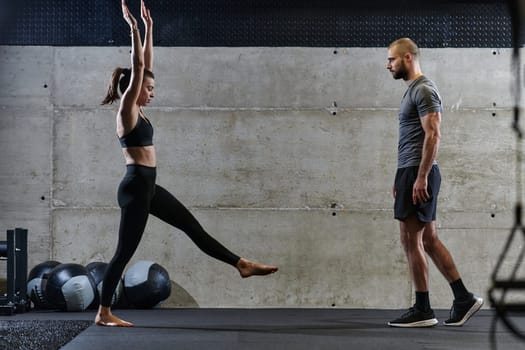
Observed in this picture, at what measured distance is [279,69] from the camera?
613 centimetres

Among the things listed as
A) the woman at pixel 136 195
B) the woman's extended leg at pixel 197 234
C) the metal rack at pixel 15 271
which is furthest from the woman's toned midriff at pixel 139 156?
the metal rack at pixel 15 271

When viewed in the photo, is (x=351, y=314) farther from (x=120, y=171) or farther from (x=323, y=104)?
(x=120, y=171)

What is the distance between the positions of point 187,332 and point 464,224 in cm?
266

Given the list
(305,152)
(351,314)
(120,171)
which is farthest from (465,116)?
(120,171)

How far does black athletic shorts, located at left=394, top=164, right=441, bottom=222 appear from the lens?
452 cm

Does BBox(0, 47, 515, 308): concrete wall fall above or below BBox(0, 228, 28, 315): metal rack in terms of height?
above

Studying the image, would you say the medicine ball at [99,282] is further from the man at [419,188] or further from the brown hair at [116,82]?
the man at [419,188]

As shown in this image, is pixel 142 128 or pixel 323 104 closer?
pixel 142 128

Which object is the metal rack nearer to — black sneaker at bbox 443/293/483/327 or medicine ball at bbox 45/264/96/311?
medicine ball at bbox 45/264/96/311

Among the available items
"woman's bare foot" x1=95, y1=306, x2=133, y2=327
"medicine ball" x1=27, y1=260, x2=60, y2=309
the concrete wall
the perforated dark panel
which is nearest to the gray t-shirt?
the concrete wall

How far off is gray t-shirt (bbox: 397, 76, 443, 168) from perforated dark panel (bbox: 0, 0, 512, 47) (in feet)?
5.36

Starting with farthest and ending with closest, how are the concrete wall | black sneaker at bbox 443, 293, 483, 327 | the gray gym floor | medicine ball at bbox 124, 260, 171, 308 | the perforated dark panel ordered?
the perforated dark panel → the concrete wall → medicine ball at bbox 124, 260, 171, 308 → black sneaker at bbox 443, 293, 483, 327 → the gray gym floor

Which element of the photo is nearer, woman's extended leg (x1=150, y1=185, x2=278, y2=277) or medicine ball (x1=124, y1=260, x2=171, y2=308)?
woman's extended leg (x1=150, y1=185, x2=278, y2=277)

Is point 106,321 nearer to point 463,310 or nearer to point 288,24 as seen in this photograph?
point 463,310
